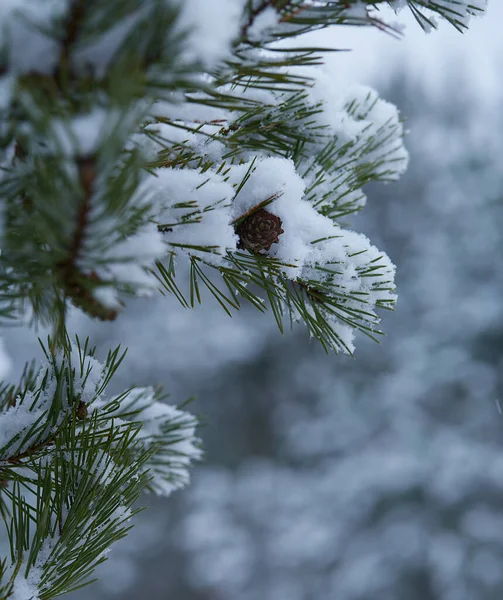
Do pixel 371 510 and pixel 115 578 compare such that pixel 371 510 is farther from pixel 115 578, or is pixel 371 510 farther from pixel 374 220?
pixel 374 220

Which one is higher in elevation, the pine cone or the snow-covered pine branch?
the pine cone

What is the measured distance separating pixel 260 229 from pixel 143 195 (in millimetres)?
260

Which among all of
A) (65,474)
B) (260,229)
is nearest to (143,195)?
(260,229)

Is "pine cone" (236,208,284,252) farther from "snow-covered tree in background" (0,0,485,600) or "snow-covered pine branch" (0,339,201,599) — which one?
"snow-covered pine branch" (0,339,201,599)

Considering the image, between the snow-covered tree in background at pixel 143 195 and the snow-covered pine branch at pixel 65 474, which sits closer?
the snow-covered tree in background at pixel 143 195

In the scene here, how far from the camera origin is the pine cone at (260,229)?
0.57 metres

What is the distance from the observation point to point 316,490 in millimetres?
5137

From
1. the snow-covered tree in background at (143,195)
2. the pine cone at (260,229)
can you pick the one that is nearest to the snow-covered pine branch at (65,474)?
the snow-covered tree in background at (143,195)

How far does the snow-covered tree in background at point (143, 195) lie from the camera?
31 cm

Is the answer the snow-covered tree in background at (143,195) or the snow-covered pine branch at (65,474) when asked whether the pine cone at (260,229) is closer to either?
the snow-covered tree in background at (143,195)

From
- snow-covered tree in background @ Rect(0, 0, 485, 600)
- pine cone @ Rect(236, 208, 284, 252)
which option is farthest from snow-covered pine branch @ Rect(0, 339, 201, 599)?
pine cone @ Rect(236, 208, 284, 252)

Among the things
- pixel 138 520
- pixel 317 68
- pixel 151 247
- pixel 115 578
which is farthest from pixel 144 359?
pixel 151 247

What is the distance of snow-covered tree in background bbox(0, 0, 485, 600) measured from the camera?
0.31 m

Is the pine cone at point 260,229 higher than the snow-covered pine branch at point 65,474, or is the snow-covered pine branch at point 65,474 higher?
the pine cone at point 260,229
